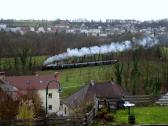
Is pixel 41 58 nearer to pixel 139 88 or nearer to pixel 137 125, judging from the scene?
pixel 139 88

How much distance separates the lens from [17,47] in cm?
11344

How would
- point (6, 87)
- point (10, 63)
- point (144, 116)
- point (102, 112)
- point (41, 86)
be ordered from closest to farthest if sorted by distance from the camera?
point (144, 116) < point (102, 112) < point (6, 87) < point (41, 86) < point (10, 63)

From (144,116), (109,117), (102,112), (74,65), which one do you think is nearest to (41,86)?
(102,112)

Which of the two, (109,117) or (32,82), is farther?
(32,82)

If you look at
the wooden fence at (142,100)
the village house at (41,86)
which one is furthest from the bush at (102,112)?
the village house at (41,86)

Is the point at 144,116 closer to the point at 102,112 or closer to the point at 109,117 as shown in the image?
the point at 109,117

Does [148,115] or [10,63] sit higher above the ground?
[148,115]

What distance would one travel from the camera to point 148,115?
23.1 m

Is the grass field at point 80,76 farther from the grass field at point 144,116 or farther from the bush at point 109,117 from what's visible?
the bush at point 109,117

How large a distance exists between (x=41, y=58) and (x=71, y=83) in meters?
30.8

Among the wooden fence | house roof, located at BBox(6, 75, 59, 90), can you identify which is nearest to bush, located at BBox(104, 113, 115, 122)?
the wooden fence

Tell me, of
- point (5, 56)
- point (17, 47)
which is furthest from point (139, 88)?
point (17, 47)

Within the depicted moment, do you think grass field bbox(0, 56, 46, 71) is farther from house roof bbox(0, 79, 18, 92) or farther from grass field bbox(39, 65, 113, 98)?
house roof bbox(0, 79, 18, 92)

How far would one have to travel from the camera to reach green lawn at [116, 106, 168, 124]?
21891 millimetres
